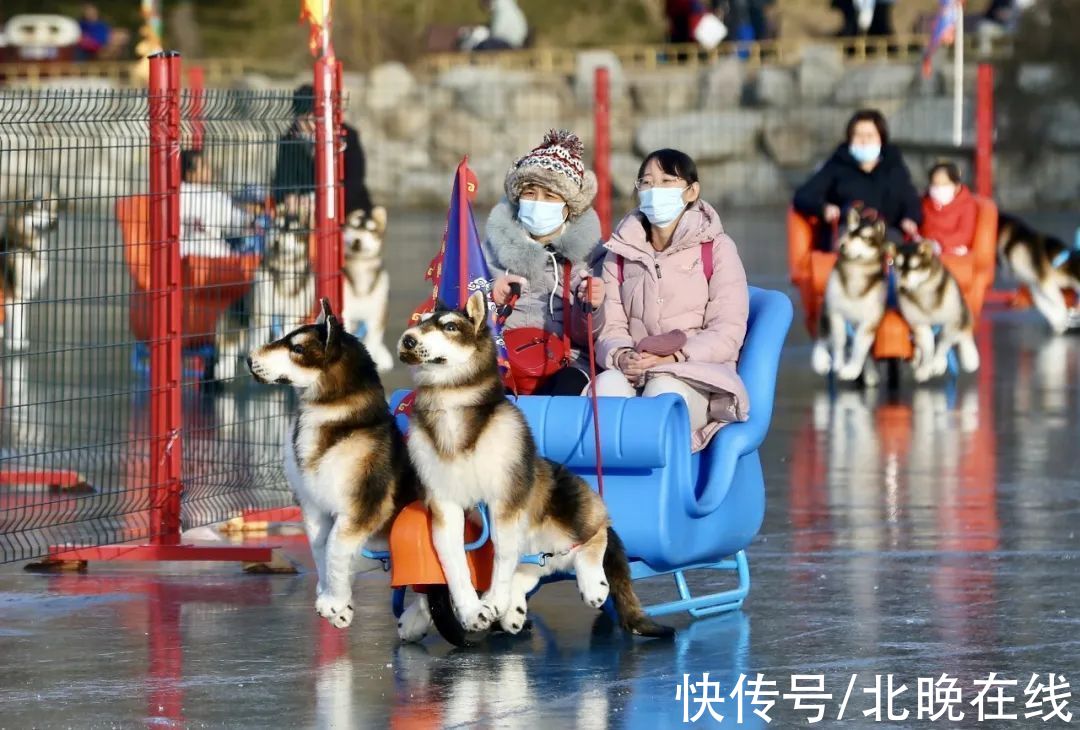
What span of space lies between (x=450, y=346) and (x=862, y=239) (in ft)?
23.9

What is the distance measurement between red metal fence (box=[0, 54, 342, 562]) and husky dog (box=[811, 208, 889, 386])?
4188mm

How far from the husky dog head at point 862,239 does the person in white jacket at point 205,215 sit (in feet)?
15.5

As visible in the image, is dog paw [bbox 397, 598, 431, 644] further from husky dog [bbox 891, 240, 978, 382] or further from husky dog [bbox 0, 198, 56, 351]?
husky dog [bbox 891, 240, 978, 382]

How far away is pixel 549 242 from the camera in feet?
23.8

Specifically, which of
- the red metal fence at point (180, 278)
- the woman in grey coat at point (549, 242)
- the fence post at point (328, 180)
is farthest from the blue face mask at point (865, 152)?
the woman in grey coat at point (549, 242)

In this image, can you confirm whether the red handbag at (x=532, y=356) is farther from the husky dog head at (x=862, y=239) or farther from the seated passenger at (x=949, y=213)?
the seated passenger at (x=949, y=213)

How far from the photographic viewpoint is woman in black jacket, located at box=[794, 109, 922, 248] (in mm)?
13273

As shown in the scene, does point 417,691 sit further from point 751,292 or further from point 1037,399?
point 1037,399

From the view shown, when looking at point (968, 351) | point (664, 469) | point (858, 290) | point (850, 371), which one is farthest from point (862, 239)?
point (664, 469)

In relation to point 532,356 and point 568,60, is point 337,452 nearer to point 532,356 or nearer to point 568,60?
point 532,356

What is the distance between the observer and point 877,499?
30.0 ft

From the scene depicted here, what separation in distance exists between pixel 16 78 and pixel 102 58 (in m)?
3.01

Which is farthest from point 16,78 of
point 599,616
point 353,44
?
point 599,616

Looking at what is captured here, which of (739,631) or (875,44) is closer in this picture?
(739,631)
